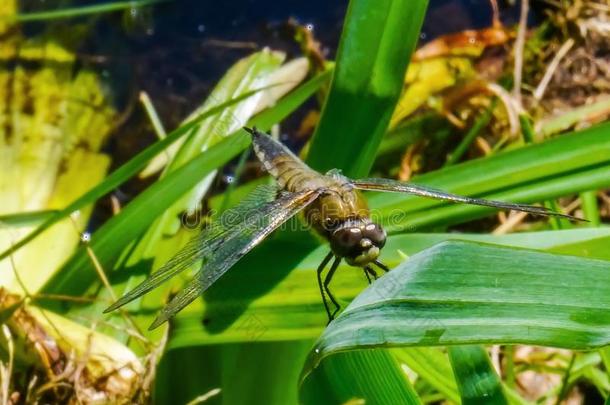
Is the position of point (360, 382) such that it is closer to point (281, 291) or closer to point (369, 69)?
point (281, 291)

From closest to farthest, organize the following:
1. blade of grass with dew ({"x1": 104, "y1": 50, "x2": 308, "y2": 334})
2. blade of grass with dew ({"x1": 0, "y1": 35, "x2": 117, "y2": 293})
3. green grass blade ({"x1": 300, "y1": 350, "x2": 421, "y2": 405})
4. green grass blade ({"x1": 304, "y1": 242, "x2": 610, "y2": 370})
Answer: green grass blade ({"x1": 304, "y1": 242, "x2": 610, "y2": 370})
green grass blade ({"x1": 300, "y1": 350, "x2": 421, "y2": 405})
blade of grass with dew ({"x1": 104, "y1": 50, "x2": 308, "y2": 334})
blade of grass with dew ({"x1": 0, "y1": 35, "x2": 117, "y2": 293})

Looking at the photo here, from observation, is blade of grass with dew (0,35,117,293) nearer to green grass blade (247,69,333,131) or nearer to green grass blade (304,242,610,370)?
green grass blade (247,69,333,131)

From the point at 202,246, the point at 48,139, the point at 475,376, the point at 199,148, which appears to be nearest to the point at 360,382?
the point at 475,376

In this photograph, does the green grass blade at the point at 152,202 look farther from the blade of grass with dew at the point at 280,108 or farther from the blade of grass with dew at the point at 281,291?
the blade of grass with dew at the point at 281,291

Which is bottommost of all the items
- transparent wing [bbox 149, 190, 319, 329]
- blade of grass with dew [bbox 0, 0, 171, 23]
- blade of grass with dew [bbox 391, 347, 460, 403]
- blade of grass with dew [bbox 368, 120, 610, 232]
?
blade of grass with dew [bbox 391, 347, 460, 403]

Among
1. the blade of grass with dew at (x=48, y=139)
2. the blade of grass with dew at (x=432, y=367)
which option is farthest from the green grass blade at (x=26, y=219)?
the blade of grass with dew at (x=432, y=367)

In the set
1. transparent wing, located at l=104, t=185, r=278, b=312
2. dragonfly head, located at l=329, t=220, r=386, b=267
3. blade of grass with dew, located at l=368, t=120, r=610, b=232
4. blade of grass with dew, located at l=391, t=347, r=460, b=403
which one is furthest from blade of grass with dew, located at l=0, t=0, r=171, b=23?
blade of grass with dew, located at l=391, t=347, r=460, b=403
